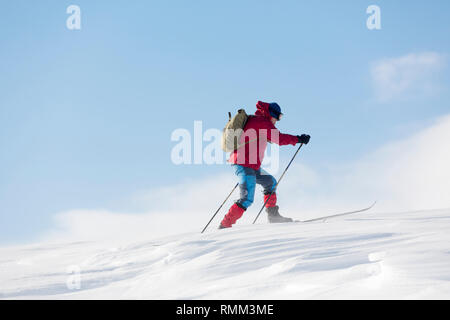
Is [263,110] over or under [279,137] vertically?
over

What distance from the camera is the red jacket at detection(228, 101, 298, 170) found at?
6301mm

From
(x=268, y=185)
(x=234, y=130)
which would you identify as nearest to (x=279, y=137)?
(x=234, y=130)

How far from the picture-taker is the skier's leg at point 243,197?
20.5 ft

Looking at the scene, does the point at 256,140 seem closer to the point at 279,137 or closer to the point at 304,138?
the point at 279,137

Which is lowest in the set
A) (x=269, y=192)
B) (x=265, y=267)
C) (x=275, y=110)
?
(x=265, y=267)

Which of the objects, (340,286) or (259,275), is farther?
(259,275)

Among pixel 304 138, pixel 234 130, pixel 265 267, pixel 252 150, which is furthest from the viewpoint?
pixel 304 138

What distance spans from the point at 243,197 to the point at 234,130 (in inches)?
39.9

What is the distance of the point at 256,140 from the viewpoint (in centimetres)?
634

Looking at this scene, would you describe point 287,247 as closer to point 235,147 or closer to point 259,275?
point 259,275

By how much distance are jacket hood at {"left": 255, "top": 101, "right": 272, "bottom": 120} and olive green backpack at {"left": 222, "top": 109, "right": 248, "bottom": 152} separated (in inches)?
17.2

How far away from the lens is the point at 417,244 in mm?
3434
